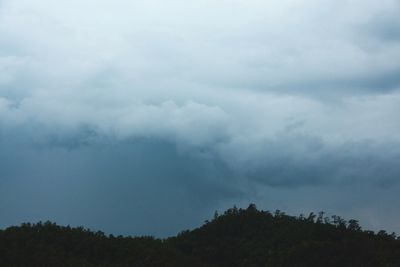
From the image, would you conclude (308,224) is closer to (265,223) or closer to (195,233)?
(265,223)

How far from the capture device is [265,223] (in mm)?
149250

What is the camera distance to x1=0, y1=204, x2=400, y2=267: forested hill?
354ft

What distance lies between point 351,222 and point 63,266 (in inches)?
2388

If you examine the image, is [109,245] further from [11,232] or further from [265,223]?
[265,223]

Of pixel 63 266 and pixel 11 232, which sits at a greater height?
pixel 11 232

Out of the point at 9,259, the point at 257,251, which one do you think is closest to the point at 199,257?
the point at 257,251

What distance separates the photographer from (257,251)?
132m

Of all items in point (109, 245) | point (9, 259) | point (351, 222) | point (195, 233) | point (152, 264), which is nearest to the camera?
point (9, 259)

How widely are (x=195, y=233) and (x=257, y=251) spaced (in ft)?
63.2

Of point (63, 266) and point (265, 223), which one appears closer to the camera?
point (63, 266)

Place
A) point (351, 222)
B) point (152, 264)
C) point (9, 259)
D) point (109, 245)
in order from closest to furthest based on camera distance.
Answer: point (9, 259) < point (152, 264) < point (109, 245) < point (351, 222)

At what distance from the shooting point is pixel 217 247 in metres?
137

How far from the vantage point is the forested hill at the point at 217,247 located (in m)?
108

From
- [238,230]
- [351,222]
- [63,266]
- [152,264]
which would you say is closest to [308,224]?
[351,222]
